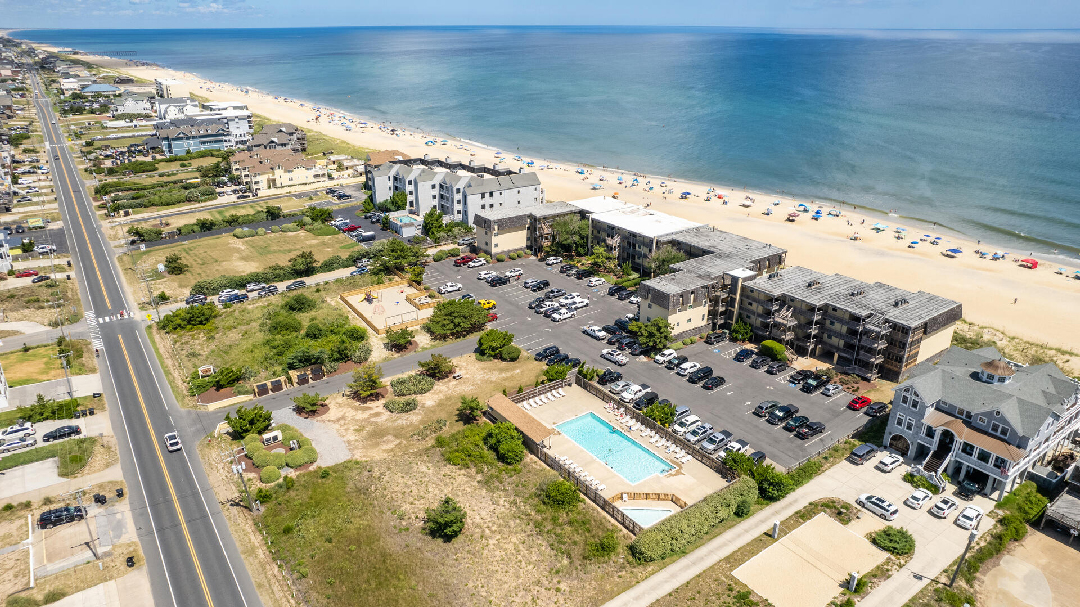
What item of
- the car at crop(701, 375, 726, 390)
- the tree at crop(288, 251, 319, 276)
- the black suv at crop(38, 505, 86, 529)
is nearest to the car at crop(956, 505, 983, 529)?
the car at crop(701, 375, 726, 390)

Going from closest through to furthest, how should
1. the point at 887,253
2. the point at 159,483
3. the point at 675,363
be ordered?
1. the point at 159,483
2. the point at 675,363
3. the point at 887,253

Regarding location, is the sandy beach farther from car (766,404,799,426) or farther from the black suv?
the black suv

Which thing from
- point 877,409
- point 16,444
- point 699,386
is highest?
point 877,409

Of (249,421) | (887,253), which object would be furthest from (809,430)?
(887,253)

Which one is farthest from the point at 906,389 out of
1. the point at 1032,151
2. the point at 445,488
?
the point at 1032,151


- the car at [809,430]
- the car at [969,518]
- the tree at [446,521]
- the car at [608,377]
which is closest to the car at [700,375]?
the car at [608,377]

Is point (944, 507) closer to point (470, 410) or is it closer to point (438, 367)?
point (470, 410)
